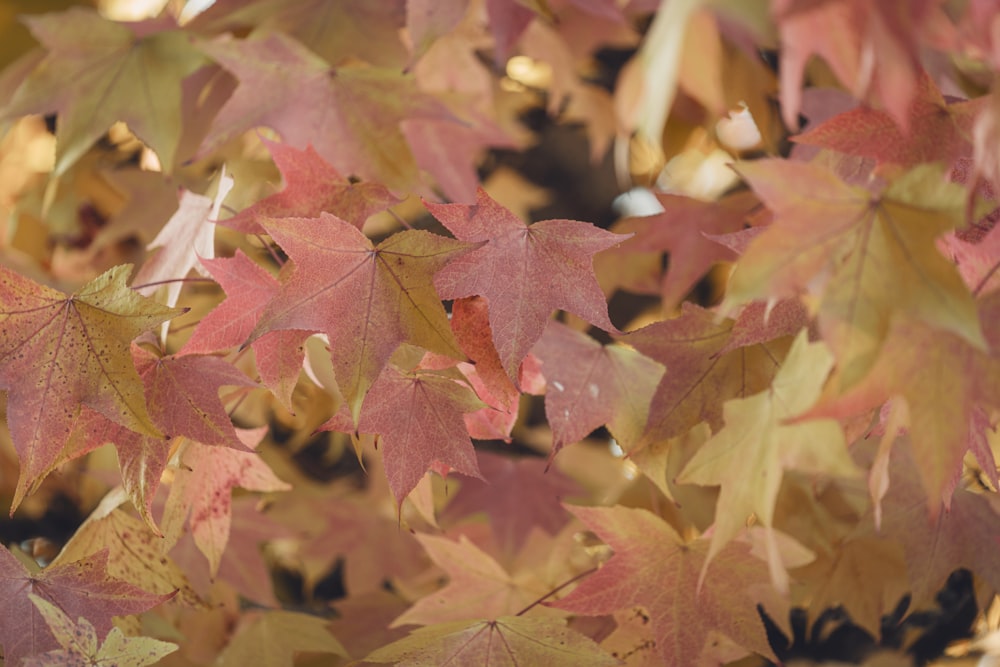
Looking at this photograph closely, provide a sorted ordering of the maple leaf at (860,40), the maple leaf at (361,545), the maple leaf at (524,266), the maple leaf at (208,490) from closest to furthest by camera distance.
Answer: the maple leaf at (860,40), the maple leaf at (524,266), the maple leaf at (208,490), the maple leaf at (361,545)

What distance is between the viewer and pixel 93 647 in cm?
66

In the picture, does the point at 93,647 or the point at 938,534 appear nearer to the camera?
the point at 93,647

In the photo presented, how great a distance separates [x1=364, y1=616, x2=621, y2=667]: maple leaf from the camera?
0.75 meters

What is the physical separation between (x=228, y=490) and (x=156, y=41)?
0.55m

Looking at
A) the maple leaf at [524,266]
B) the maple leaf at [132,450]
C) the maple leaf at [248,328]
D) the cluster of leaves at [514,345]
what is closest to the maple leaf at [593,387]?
the cluster of leaves at [514,345]

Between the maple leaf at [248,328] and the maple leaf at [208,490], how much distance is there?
0.45ft

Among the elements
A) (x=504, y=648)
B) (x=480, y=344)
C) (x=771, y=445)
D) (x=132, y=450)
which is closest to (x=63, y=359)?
(x=132, y=450)

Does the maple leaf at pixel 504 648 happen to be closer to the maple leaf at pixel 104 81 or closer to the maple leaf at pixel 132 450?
the maple leaf at pixel 132 450

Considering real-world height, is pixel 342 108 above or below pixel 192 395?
above

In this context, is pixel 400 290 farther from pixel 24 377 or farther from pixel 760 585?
pixel 760 585

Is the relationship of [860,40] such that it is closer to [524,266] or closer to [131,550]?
[524,266]

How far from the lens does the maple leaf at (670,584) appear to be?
2.62 feet

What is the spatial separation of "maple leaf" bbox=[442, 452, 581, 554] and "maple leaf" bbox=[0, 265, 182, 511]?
2.02ft

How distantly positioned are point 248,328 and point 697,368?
382 mm
